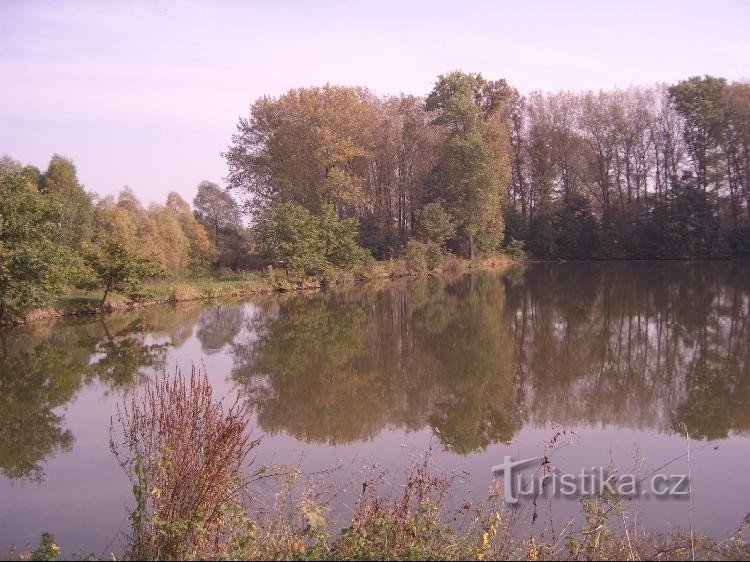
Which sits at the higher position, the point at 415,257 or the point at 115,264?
the point at 415,257

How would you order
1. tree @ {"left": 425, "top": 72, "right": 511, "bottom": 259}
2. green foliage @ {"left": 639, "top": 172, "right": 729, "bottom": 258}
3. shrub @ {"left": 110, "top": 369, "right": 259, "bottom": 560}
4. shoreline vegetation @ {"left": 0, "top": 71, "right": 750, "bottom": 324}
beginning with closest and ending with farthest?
shrub @ {"left": 110, "top": 369, "right": 259, "bottom": 560} < shoreline vegetation @ {"left": 0, "top": 71, "right": 750, "bottom": 324} < tree @ {"left": 425, "top": 72, "right": 511, "bottom": 259} < green foliage @ {"left": 639, "top": 172, "right": 729, "bottom": 258}

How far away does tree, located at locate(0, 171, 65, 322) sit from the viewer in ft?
57.3

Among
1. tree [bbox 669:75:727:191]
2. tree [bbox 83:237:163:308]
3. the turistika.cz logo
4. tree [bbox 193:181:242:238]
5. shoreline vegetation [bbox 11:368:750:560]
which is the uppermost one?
tree [bbox 669:75:727:191]

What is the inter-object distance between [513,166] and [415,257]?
55.1 ft

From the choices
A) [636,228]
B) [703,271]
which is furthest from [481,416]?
[636,228]

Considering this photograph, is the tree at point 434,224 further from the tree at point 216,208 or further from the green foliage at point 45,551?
the green foliage at point 45,551

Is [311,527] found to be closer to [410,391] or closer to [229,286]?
[410,391]

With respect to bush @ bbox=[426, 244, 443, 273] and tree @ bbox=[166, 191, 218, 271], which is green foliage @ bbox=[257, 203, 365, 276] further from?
bush @ bbox=[426, 244, 443, 273]

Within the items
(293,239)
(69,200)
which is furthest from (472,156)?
(69,200)

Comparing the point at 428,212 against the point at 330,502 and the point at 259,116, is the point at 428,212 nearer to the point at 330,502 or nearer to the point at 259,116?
the point at 259,116

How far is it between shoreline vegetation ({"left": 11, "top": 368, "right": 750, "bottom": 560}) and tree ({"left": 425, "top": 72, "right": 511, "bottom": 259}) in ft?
115

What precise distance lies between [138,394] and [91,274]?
42.1ft


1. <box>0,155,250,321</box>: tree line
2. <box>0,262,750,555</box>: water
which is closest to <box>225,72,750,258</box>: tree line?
<box>0,155,250,321</box>: tree line

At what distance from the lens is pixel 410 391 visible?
10.2 meters
